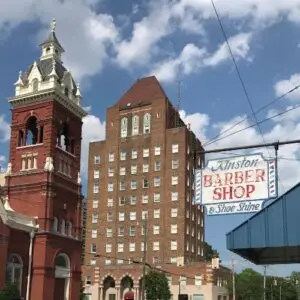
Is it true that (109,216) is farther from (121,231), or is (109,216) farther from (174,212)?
(174,212)

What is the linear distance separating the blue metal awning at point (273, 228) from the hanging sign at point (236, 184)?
1863 mm

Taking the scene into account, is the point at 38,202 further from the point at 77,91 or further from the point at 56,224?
the point at 77,91

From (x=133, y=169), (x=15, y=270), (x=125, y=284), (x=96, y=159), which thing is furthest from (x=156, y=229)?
(x=15, y=270)

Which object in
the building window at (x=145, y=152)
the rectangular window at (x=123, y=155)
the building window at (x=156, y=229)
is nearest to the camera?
the building window at (x=156, y=229)

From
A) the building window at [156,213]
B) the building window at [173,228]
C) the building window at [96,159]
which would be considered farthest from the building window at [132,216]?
the building window at [96,159]

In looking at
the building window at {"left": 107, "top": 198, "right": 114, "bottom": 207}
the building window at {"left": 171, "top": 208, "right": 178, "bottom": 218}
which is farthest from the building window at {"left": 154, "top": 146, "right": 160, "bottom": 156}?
the building window at {"left": 107, "top": 198, "right": 114, "bottom": 207}

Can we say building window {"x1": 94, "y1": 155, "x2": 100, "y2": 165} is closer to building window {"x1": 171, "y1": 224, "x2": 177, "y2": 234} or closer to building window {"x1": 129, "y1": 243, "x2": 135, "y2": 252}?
building window {"x1": 129, "y1": 243, "x2": 135, "y2": 252}

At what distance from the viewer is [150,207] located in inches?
3930

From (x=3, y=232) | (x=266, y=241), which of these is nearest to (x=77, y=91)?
(x=3, y=232)

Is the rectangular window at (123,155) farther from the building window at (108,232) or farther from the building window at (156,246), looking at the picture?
the building window at (156,246)

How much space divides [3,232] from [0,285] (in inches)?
196

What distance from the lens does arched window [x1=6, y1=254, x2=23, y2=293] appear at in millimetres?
54834

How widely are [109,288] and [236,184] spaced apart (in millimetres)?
84244

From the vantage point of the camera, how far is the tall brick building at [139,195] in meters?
95.2
